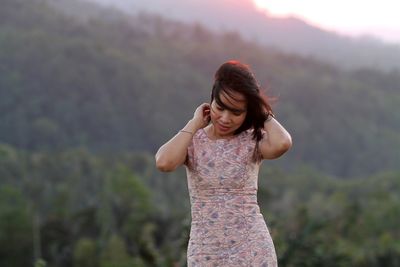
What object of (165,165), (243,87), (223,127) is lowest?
(165,165)

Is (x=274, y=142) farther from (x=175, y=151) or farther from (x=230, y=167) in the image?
(x=175, y=151)

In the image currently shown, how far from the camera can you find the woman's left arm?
3113 millimetres

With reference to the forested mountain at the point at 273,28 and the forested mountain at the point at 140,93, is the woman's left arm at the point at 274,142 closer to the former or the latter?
the forested mountain at the point at 140,93

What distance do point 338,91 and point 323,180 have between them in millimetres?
37455

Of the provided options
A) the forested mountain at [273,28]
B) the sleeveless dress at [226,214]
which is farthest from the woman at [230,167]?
the forested mountain at [273,28]

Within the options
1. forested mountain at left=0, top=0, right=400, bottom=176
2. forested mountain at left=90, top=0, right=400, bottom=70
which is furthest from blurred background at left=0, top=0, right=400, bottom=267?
forested mountain at left=90, top=0, right=400, bottom=70

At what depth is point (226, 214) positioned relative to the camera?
10.1 feet

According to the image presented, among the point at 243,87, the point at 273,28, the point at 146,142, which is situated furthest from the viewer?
the point at 273,28

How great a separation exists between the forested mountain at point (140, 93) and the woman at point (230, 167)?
61.7 m

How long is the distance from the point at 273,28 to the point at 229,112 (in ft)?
525

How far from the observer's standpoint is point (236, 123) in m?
3.12

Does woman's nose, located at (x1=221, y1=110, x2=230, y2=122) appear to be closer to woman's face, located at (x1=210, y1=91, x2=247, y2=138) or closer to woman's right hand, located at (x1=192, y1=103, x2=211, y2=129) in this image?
woman's face, located at (x1=210, y1=91, x2=247, y2=138)

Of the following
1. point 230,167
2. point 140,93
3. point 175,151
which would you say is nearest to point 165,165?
point 175,151

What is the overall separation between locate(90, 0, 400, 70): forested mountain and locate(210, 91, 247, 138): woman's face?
149 meters
